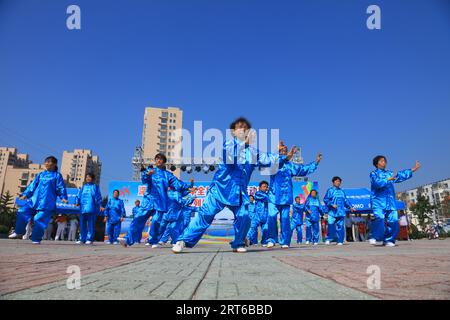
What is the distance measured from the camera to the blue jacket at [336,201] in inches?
400

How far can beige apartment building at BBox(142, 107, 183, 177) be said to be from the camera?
91.4 metres

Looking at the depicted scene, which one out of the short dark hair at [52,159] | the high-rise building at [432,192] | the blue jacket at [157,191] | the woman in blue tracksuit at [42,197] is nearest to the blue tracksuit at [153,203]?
the blue jacket at [157,191]

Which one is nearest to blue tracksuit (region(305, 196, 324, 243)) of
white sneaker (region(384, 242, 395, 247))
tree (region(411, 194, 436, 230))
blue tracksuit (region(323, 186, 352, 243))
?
blue tracksuit (region(323, 186, 352, 243))

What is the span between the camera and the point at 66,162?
10369 cm

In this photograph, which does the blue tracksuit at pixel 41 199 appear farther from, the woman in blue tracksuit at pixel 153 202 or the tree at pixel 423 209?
the tree at pixel 423 209

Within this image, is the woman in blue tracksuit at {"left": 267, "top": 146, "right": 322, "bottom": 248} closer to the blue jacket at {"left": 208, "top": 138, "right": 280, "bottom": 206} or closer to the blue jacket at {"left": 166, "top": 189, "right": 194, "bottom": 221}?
the blue jacket at {"left": 208, "top": 138, "right": 280, "bottom": 206}

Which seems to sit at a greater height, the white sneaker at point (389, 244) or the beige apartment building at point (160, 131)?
the beige apartment building at point (160, 131)

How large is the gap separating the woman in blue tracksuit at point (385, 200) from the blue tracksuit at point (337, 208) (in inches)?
118

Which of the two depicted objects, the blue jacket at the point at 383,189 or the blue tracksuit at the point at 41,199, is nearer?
the blue jacket at the point at 383,189

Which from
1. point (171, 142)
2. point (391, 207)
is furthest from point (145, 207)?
point (171, 142)

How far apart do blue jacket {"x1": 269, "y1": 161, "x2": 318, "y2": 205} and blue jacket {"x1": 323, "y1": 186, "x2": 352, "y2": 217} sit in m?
3.68

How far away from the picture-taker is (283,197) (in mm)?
6918

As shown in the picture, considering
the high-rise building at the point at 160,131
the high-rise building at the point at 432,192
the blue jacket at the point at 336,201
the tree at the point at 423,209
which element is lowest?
the tree at the point at 423,209
